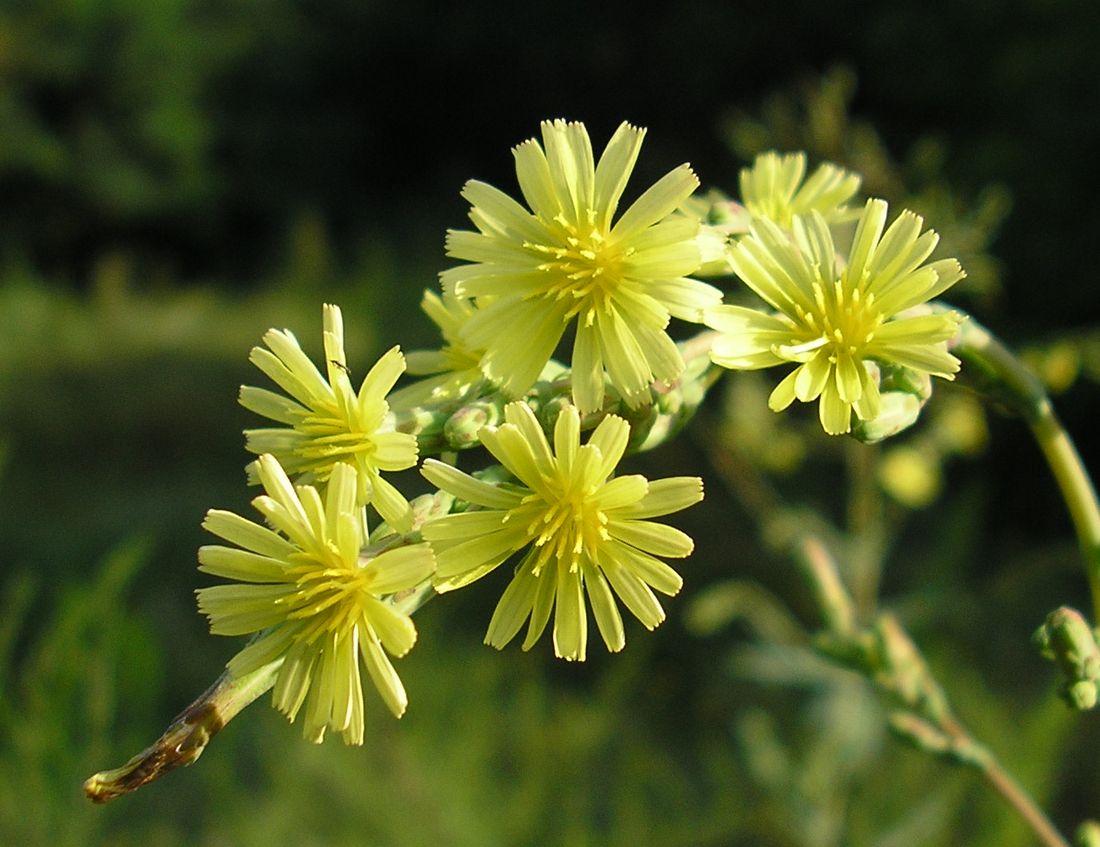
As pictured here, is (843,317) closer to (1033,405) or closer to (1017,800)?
(1033,405)

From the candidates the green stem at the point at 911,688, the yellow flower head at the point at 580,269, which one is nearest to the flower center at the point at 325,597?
the yellow flower head at the point at 580,269

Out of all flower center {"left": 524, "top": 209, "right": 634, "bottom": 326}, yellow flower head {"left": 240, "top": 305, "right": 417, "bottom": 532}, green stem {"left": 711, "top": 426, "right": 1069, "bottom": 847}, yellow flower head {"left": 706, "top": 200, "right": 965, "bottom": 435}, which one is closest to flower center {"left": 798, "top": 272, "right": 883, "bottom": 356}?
yellow flower head {"left": 706, "top": 200, "right": 965, "bottom": 435}

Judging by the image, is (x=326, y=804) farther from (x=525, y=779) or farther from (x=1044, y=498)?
(x=1044, y=498)

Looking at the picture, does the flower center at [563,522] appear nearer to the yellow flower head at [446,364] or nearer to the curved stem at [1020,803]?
the yellow flower head at [446,364]

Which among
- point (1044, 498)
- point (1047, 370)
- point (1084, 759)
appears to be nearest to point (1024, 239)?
point (1044, 498)

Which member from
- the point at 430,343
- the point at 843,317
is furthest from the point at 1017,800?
the point at 430,343

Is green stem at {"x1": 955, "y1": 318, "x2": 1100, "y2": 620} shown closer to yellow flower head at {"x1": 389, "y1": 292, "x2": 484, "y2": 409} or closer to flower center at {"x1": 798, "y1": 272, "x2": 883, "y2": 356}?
flower center at {"x1": 798, "y1": 272, "x2": 883, "y2": 356}
